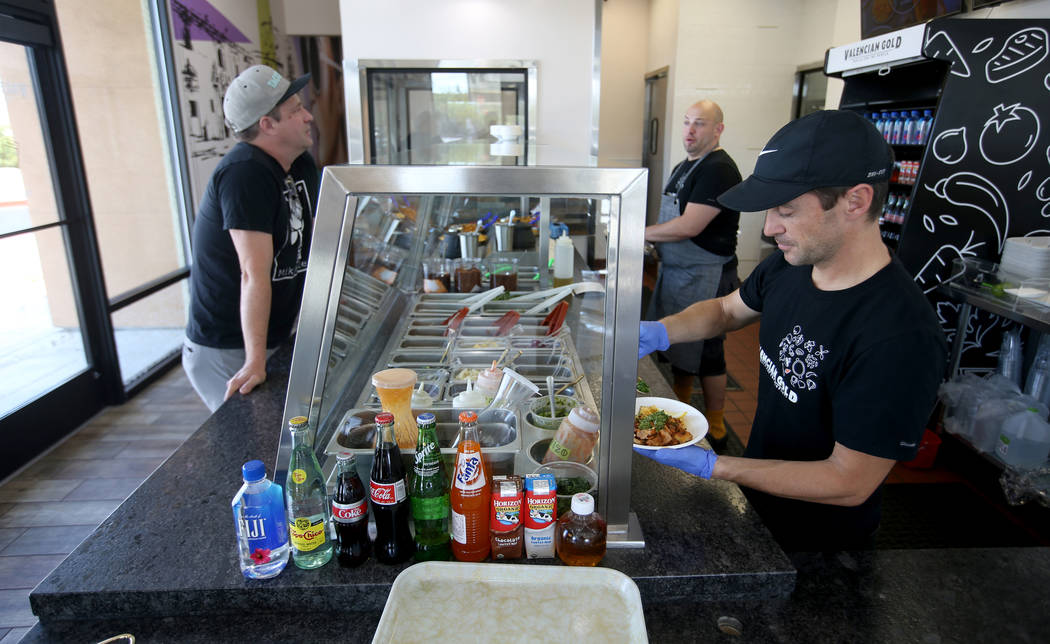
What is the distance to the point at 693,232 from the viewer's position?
372 cm

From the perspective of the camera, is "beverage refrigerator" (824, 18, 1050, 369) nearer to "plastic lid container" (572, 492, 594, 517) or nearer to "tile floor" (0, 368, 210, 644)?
"plastic lid container" (572, 492, 594, 517)

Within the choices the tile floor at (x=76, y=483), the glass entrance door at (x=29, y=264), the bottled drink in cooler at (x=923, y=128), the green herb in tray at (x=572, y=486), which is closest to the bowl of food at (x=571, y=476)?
the green herb in tray at (x=572, y=486)

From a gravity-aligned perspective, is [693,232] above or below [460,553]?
above

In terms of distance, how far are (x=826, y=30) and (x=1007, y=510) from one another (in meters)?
5.26

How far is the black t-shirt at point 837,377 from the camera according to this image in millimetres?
1266

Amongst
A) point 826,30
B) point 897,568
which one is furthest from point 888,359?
point 826,30

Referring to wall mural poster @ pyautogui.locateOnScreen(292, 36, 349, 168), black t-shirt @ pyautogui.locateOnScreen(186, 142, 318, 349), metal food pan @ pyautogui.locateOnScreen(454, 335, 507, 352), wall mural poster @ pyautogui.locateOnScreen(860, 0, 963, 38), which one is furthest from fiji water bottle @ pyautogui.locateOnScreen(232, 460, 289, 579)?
wall mural poster @ pyautogui.locateOnScreen(292, 36, 349, 168)

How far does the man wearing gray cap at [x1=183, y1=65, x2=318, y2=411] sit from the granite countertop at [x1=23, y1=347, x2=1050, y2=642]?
88 cm

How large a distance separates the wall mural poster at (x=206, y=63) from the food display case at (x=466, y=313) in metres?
3.26

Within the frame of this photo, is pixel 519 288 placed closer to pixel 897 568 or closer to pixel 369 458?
pixel 369 458

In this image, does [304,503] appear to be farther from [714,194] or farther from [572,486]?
[714,194]

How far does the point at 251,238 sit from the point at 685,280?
8.59ft

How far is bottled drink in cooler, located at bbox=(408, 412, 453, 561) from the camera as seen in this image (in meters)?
1.17

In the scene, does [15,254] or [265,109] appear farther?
[15,254]
